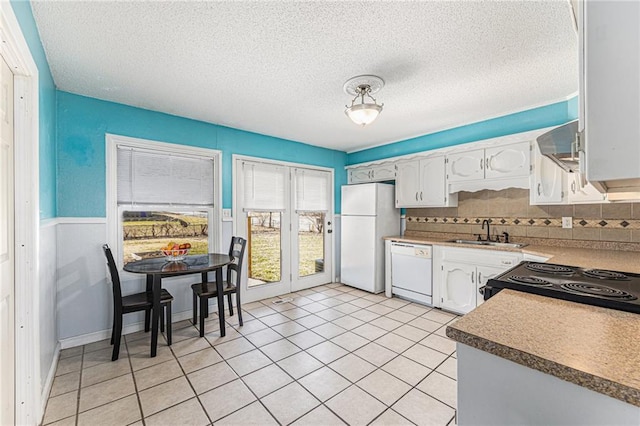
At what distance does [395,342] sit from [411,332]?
1.03ft

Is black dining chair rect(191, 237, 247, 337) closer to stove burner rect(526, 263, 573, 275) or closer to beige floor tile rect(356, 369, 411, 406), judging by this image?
beige floor tile rect(356, 369, 411, 406)

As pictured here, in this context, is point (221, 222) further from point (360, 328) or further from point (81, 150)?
point (360, 328)

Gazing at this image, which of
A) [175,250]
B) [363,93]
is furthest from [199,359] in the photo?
[363,93]

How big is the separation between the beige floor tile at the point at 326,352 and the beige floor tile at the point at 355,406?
448mm

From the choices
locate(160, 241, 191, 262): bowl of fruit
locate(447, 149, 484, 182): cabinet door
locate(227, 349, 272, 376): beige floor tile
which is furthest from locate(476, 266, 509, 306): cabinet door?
locate(160, 241, 191, 262): bowl of fruit

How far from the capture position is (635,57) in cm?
62

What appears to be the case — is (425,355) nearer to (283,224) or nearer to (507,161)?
(507,161)

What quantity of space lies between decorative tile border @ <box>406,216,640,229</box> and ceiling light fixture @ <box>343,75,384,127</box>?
92.1 inches

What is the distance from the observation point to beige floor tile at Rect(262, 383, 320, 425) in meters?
1.81

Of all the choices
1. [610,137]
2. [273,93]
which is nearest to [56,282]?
[273,93]

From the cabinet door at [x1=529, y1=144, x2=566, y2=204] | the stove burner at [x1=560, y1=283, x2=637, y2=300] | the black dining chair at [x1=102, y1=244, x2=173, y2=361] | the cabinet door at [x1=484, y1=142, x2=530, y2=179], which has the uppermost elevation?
the cabinet door at [x1=484, y1=142, x2=530, y2=179]

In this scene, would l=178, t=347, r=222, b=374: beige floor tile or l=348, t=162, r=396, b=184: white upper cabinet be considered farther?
l=348, t=162, r=396, b=184: white upper cabinet

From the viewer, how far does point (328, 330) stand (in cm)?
304

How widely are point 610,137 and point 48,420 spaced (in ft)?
9.74
